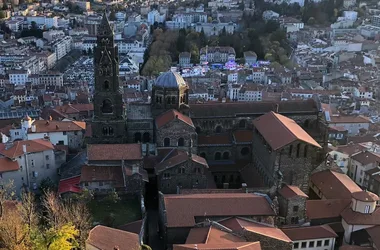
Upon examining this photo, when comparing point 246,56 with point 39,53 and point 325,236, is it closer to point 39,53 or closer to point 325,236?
point 39,53

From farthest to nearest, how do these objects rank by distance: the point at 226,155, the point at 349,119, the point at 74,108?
1. the point at 74,108
2. the point at 349,119
3. the point at 226,155

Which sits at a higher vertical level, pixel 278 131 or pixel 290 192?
pixel 278 131

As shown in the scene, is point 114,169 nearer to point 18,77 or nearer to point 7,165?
point 7,165

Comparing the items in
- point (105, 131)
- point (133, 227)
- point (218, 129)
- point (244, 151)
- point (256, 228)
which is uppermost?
point (105, 131)

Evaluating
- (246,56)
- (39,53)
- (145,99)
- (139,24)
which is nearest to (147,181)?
(145,99)

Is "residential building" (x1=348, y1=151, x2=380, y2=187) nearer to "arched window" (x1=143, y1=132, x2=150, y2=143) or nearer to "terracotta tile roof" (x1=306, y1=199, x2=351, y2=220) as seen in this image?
"terracotta tile roof" (x1=306, y1=199, x2=351, y2=220)

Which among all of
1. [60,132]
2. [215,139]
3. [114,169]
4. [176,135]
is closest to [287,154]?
[215,139]

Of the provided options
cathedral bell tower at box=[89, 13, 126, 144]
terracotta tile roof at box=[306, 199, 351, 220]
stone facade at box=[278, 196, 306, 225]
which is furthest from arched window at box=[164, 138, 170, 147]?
terracotta tile roof at box=[306, 199, 351, 220]
